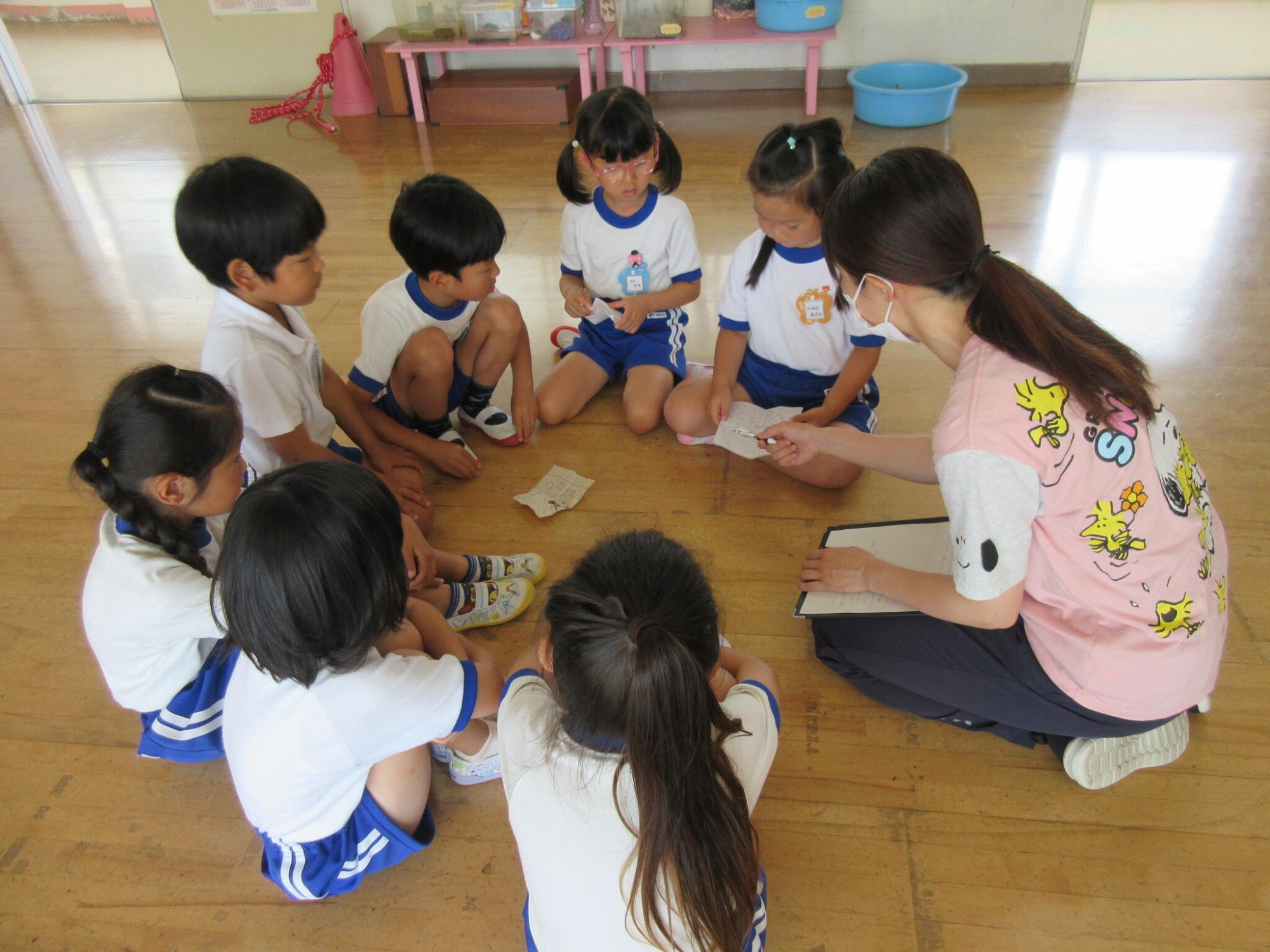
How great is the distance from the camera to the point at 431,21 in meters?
4.19

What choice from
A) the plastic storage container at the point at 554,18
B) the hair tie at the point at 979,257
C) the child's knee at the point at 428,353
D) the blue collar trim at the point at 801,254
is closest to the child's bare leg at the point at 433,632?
the child's knee at the point at 428,353

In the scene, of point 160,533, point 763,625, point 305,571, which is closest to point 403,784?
point 305,571

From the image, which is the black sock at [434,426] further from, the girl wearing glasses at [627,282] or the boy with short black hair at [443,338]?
the girl wearing glasses at [627,282]

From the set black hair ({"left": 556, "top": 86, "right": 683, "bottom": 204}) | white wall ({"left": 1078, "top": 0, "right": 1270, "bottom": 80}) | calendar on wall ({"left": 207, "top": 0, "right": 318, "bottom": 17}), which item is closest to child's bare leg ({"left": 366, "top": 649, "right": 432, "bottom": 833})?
black hair ({"left": 556, "top": 86, "right": 683, "bottom": 204})

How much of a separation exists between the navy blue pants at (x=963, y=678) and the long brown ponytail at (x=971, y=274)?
1.33 ft

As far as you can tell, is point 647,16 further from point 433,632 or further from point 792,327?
point 433,632

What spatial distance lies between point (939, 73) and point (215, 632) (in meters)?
3.97

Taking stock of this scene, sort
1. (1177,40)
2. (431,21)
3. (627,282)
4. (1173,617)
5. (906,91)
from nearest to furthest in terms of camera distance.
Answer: (1173,617) → (627,282) → (906,91) → (431,21) → (1177,40)

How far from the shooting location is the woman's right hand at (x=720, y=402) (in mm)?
1901

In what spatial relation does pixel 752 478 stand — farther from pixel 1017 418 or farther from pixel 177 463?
pixel 177 463

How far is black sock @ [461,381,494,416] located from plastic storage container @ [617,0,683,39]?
259cm

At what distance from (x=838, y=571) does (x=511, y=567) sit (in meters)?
0.64

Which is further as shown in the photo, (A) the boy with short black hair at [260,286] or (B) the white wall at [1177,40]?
(B) the white wall at [1177,40]

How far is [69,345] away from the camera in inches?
98.8
